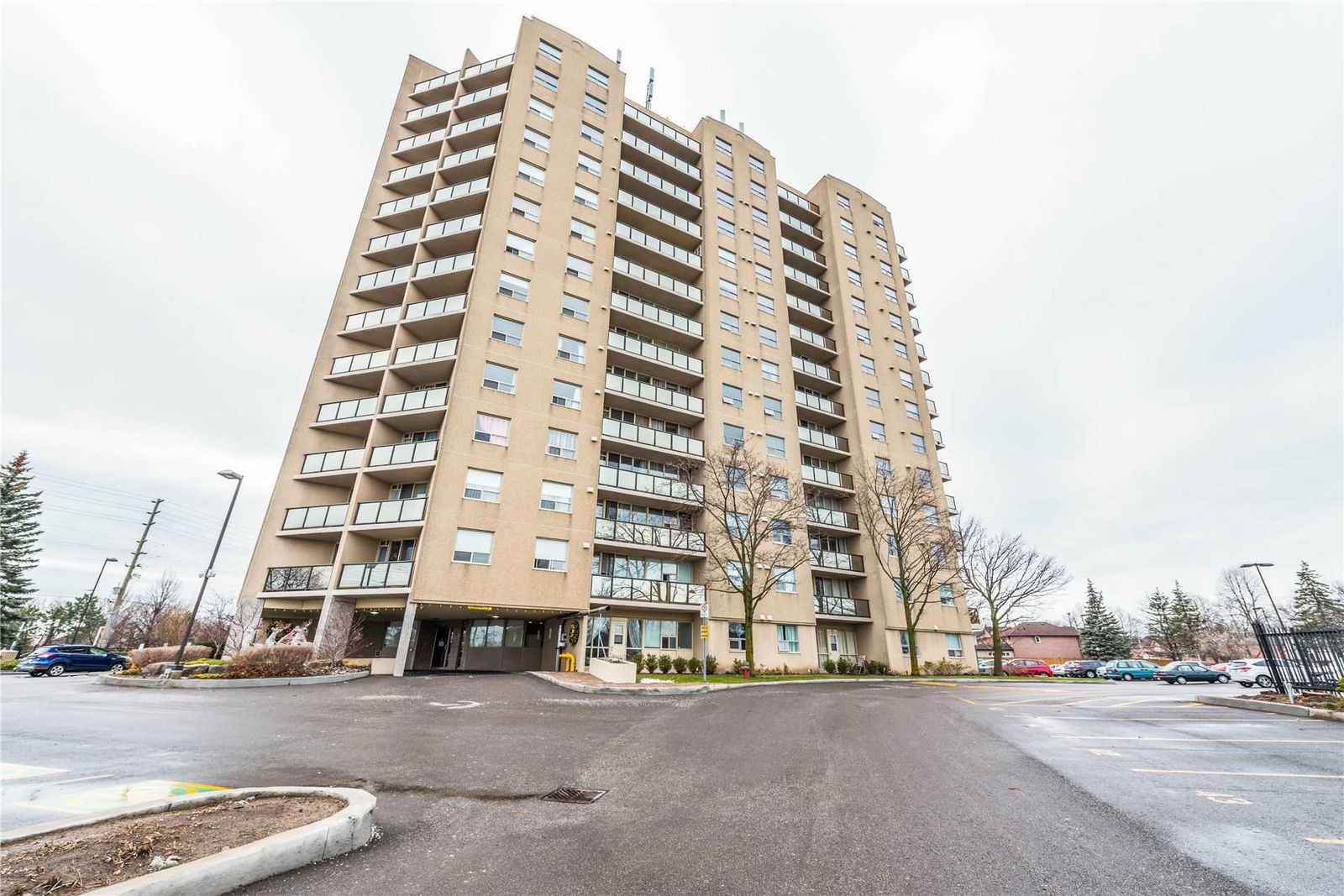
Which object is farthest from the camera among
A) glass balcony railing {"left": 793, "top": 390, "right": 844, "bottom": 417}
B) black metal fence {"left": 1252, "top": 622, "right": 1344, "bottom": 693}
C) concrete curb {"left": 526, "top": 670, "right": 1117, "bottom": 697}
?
glass balcony railing {"left": 793, "top": 390, "right": 844, "bottom": 417}

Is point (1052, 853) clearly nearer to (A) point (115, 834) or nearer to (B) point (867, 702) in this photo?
(A) point (115, 834)

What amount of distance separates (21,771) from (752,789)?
9.93 meters

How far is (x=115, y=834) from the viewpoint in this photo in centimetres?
434

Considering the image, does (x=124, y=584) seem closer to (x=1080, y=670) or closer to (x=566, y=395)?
(x=566, y=395)

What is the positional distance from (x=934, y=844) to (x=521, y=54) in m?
42.8

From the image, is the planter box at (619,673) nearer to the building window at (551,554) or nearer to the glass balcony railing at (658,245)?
the building window at (551,554)

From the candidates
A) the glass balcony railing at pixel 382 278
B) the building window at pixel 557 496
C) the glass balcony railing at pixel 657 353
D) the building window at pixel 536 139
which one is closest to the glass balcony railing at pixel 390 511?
the building window at pixel 557 496

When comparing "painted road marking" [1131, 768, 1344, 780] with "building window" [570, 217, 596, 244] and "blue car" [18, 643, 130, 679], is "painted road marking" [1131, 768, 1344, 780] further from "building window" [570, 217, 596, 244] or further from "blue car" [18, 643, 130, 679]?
"blue car" [18, 643, 130, 679]

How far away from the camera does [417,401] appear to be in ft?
84.2

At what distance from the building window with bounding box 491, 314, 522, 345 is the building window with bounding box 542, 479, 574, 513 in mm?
7568

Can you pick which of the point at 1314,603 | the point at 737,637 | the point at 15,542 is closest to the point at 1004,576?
the point at 737,637

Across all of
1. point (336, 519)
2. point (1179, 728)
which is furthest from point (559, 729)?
point (336, 519)

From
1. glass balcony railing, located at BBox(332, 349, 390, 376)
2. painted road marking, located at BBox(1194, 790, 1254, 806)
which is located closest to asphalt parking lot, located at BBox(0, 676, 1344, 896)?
painted road marking, located at BBox(1194, 790, 1254, 806)

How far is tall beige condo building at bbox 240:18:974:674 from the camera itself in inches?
956
